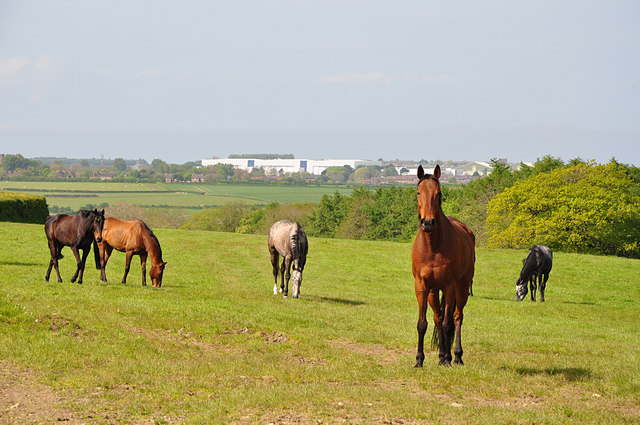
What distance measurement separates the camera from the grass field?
30.8 feet

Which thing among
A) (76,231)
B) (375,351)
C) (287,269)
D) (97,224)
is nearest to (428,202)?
(375,351)

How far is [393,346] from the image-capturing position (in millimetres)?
14992

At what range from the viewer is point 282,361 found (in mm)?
13008

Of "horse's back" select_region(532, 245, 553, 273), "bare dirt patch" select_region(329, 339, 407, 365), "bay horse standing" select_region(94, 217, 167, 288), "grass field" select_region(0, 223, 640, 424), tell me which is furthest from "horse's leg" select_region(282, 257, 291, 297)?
"horse's back" select_region(532, 245, 553, 273)

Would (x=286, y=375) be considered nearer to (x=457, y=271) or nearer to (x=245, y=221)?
(x=457, y=271)

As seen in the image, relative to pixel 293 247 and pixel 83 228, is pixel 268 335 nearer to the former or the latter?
pixel 293 247

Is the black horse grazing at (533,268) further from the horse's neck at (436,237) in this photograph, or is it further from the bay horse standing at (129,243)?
the horse's neck at (436,237)

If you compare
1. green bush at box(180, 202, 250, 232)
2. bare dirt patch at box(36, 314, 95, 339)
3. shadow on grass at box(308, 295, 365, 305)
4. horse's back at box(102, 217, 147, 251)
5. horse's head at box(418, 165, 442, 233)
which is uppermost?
horse's head at box(418, 165, 442, 233)

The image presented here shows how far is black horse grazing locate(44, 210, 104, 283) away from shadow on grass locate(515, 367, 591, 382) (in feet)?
45.9

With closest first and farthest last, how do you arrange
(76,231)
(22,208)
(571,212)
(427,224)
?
(427,224)
(76,231)
(22,208)
(571,212)

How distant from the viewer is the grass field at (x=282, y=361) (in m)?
9.38

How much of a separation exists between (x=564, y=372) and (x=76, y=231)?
1553 centimetres

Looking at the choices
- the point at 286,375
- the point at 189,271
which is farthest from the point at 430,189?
the point at 189,271

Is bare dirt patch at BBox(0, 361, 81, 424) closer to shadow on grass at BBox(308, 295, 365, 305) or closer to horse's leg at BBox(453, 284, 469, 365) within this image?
horse's leg at BBox(453, 284, 469, 365)
